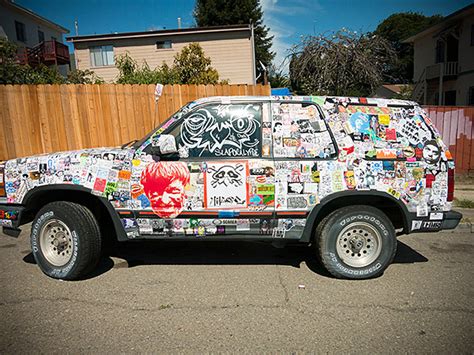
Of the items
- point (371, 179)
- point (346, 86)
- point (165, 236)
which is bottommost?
point (165, 236)

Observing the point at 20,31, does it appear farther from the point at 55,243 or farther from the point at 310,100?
the point at 310,100

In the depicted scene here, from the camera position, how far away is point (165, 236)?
3834 mm

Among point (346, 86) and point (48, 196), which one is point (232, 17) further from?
point (48, 196)

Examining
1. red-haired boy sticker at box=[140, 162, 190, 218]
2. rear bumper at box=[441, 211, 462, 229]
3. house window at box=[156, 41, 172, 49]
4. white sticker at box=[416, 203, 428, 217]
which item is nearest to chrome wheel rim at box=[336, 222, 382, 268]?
white sticker at box=[416, 203, 428, 217]

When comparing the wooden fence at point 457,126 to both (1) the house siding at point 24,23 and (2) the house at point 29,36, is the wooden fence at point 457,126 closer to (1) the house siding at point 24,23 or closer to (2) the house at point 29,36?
(2) the house at point 29,36

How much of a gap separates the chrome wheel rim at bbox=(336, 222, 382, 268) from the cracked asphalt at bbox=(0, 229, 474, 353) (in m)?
0.26

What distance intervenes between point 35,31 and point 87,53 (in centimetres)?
942

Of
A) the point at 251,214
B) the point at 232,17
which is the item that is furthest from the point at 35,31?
the point at 251,214

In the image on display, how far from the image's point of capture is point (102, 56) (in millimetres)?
23422

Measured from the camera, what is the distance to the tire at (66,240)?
150 inches

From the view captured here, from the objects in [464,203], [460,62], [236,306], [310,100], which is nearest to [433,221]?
[310,100]

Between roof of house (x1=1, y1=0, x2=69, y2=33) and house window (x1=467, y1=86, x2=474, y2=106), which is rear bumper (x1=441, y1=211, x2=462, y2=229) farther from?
roof of house (x1=1, y1=0, x2=69, y2=33)

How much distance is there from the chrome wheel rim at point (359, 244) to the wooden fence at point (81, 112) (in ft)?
16.7

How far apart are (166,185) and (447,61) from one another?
927 inches
